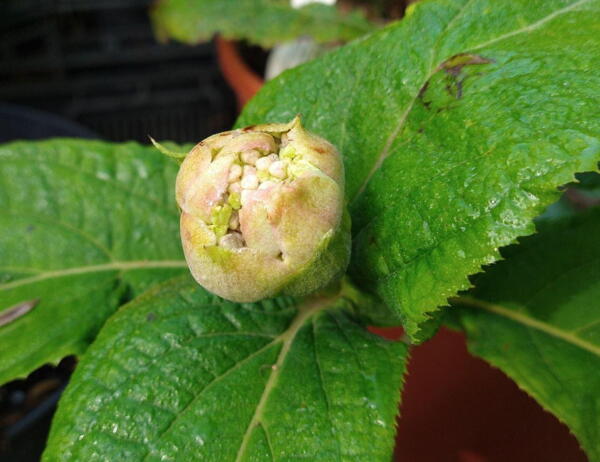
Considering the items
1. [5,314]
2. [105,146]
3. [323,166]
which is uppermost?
[323,166]

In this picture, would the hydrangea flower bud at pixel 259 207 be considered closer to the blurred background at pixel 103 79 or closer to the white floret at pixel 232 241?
the white floret at pixel 232 241

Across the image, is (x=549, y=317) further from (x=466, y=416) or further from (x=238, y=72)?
(x=238, y=72)

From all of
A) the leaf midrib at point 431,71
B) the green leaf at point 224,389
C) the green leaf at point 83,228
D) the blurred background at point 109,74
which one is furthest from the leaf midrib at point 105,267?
the blurred background at point 109,74

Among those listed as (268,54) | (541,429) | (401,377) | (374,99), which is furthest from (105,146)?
(268,54)

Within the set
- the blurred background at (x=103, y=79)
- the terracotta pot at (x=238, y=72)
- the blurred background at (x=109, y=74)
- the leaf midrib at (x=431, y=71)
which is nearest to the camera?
the leaf midrib at (x=431, y=71)

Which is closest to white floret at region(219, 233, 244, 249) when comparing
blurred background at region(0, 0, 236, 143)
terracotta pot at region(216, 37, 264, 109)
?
terracotta pot at region(216, 37, 264, 109)

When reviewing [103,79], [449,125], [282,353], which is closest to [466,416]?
[282,353]

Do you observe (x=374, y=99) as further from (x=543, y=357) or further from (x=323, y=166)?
(x=543, y=357)
